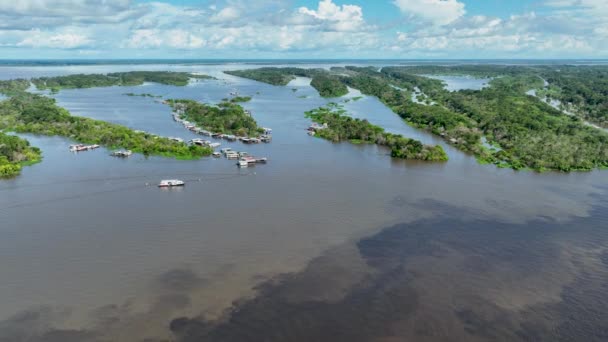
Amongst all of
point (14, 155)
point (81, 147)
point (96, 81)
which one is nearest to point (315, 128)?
point (81, 147)

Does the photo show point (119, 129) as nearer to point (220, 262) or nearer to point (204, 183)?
point (204, 183)

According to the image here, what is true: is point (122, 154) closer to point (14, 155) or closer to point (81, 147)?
point (81, 147)

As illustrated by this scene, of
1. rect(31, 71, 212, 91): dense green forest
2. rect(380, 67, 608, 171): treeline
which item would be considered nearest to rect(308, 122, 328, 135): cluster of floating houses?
rect(380, 67, 608, 171): treeline

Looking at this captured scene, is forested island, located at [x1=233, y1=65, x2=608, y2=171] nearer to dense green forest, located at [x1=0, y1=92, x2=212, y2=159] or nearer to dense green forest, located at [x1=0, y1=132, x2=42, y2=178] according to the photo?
dense green forest, located at [x1=0, y1=92, x2=212, y2=159]

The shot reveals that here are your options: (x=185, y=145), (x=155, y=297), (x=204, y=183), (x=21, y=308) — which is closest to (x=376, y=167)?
(x=204, y=183)

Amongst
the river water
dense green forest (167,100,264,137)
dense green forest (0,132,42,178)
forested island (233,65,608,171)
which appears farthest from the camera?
dense green forest (167,100,264,137)

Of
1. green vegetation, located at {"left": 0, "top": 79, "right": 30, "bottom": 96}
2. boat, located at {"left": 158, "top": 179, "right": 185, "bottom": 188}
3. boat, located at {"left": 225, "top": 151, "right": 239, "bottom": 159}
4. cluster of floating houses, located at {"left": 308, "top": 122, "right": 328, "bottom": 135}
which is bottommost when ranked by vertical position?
boat, located at {"left": 158, "top": 179, "right": 185, "bottom": 188}
